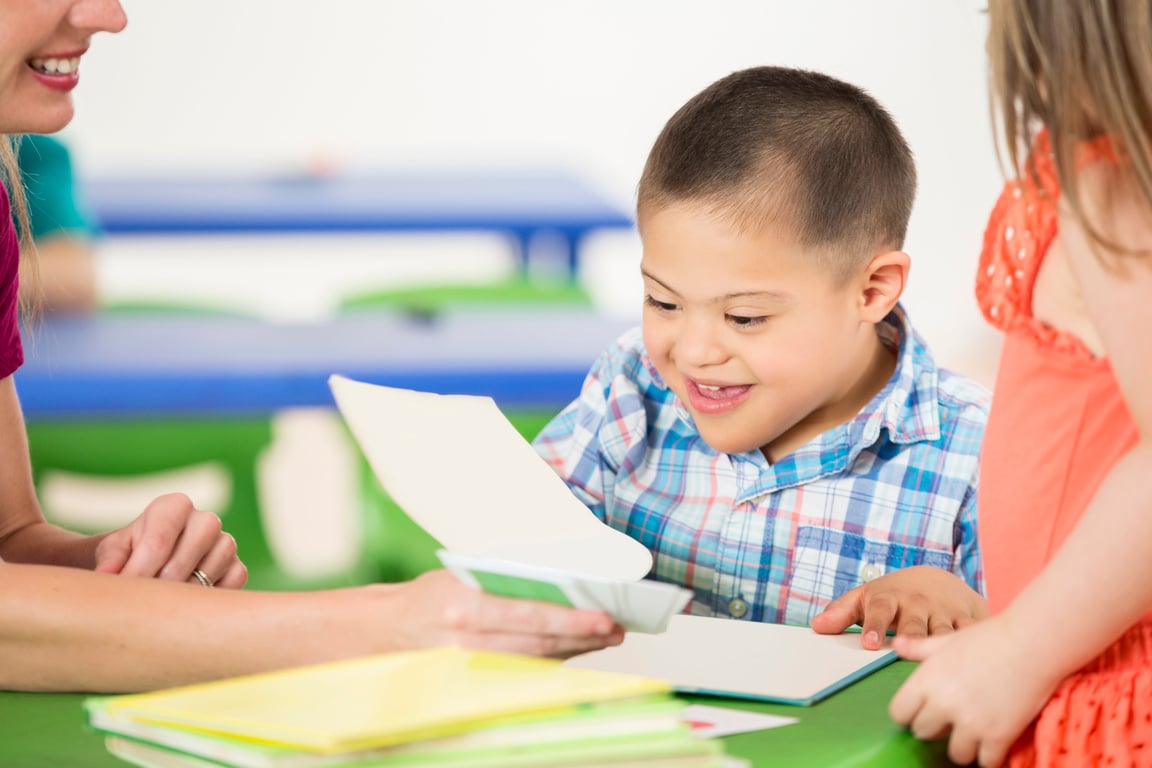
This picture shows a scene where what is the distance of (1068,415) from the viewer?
36.6 inches

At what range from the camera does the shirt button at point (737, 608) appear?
1466mm

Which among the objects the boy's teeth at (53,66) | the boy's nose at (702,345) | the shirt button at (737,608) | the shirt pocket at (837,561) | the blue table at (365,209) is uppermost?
the boy's teeth at (53,66)

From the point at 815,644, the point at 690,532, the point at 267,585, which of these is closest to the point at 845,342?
the point at 690,532

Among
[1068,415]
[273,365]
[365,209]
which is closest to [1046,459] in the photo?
[1068,415]

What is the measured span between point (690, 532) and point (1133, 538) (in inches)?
29.1

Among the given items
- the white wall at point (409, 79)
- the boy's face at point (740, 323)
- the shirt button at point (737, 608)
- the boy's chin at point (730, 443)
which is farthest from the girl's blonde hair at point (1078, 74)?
the white wall at point (409, 79)

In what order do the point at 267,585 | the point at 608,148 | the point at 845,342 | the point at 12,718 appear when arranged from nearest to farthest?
the point at 12,718 → the point at 845,342 → the point at 267,585 → the point at 608,148

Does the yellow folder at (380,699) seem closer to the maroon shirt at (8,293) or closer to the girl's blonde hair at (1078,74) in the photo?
the girl's blonde hair at (1078,74)

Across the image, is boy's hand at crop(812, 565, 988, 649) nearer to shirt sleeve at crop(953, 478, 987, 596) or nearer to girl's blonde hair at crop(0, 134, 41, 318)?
shirt sleeve at crop(953, 478, 987, 596)

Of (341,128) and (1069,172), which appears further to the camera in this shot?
(341,128)

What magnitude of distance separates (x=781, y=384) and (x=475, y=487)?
1.59ft

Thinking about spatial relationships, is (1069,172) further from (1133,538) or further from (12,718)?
(12,718)

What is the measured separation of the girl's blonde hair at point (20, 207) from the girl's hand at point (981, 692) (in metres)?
1.00

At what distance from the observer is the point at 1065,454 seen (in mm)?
931
